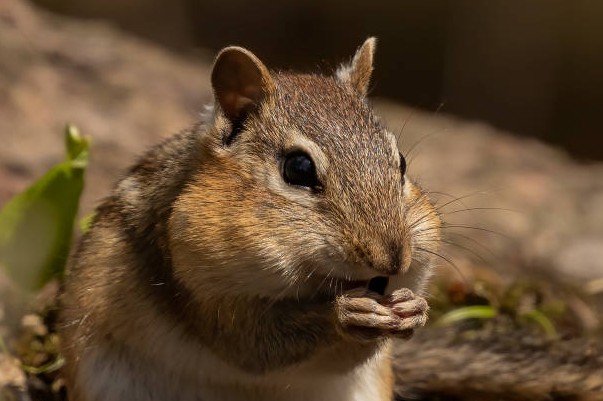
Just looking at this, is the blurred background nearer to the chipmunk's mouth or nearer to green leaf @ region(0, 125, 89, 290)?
green leaf @ region(0, 125, 89, 290)

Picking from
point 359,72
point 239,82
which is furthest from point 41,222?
point 359,72

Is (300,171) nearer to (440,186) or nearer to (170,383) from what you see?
(170,383)

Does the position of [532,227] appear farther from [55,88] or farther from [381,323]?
[381,323]

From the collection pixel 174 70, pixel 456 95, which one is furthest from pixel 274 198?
pixel 456 95

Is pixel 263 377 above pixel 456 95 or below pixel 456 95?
below

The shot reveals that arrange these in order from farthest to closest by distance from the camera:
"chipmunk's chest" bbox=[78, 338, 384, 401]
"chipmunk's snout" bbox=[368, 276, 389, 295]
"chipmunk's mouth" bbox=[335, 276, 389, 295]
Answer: "chipmunk's chest" bbox=[78, 338, 384, 401] → "chipmunk's snout" bbox=[368, 276, 389, 295] → "chipmunk's mouth" bbox=[335, 276, 389, 295]

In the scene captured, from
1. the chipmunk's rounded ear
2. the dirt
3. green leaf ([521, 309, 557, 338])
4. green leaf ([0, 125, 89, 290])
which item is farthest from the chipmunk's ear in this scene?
green leaf ([521, 309, 557, 338])
